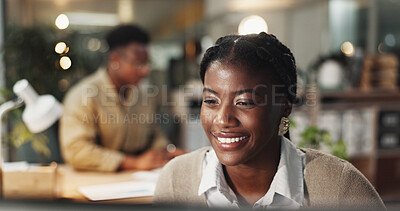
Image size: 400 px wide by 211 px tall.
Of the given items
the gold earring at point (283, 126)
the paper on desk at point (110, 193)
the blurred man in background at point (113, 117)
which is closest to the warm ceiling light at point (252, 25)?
the gold earring at point (283, 126)

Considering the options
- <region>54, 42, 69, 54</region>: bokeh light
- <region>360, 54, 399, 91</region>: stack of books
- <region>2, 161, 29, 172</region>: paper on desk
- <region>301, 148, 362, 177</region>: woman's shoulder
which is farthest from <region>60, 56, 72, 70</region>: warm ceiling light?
<region>360, 54, 399, 91</region>: stack of books

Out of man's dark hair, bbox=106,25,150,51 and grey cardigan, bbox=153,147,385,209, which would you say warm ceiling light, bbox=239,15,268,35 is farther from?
man's dark hair, bbox=106,25,150,51

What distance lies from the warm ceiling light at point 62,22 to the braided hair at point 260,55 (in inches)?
24.6

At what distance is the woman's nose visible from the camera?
17.8 inches

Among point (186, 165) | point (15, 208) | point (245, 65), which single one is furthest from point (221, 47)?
point (15, 208)

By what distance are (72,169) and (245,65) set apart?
86 centimetres

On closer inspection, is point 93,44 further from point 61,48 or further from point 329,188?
point 329,188

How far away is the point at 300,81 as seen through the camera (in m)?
0.50

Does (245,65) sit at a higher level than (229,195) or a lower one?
higher

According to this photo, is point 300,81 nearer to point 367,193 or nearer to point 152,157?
point 367,193

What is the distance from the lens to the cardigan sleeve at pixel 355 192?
0.49 metres

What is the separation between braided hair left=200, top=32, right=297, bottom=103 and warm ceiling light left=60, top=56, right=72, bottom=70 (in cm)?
49

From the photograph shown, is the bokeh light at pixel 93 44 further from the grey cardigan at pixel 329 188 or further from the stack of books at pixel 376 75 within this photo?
the stack of books at pixel 376 75

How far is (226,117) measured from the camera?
0.46 metres
